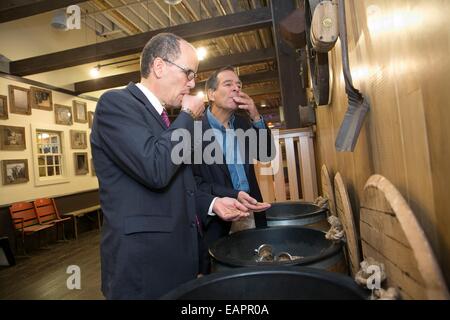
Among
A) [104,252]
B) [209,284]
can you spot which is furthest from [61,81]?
[209,284]

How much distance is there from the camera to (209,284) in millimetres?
812

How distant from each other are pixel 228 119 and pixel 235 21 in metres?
3.48

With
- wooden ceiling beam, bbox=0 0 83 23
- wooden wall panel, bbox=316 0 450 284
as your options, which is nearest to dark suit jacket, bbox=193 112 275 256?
wooden wall panel, bbox=316 0 450 284

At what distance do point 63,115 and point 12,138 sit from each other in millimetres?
1728

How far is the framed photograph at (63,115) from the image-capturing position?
7.64m

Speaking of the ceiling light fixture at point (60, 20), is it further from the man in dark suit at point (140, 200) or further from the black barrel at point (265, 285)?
the black barrel at point (265, 285)

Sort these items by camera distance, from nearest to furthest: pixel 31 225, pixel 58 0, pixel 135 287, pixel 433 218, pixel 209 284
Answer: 1. pixel 433 218
2. pixel 209 284
3. pixel 135 287
4. pixel 58 0
5. pixel 31 225

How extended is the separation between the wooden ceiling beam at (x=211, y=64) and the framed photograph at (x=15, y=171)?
2.56 m

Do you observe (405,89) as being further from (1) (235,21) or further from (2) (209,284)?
(1) (235,21)

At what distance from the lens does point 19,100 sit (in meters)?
6.52

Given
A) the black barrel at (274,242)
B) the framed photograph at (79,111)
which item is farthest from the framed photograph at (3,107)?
the black barrel at (274,242)

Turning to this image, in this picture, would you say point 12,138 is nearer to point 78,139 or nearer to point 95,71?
point 78,139

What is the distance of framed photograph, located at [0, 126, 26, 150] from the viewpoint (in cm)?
605

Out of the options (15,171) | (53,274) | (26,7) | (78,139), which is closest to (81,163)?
(78,139)
